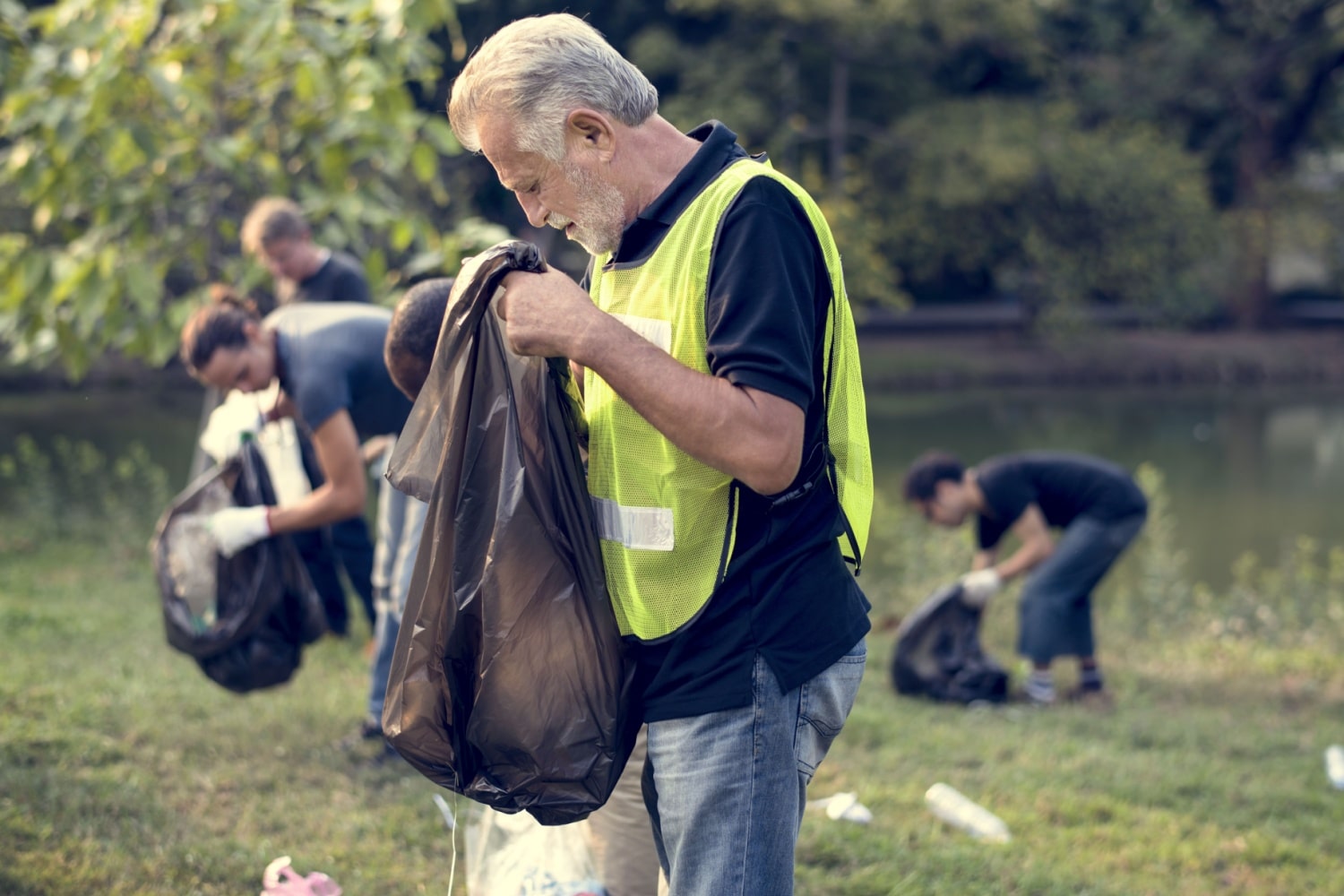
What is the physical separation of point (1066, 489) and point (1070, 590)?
477 mm

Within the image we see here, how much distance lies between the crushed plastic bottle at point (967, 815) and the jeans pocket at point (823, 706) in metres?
2.01

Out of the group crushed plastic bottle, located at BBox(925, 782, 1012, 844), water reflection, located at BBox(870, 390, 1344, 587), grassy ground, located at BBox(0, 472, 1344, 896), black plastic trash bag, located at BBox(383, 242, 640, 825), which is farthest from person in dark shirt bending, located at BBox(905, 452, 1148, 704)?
water reflection, located at BBox(870, 390, 1344, 587)

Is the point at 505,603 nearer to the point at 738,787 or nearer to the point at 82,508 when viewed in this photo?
the point at 738,787

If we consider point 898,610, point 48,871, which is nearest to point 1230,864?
point 48,871

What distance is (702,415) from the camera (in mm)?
1673

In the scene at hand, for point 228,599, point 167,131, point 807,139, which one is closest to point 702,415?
point 228,599

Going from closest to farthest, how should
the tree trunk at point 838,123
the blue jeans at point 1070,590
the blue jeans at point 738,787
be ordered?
the blue jeans at point 738,787, the blue jeans at point 1070,590, the tree trunk at point 838,123

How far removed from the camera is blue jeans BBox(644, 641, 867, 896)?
1.84 metres

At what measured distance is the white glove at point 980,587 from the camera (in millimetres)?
5688

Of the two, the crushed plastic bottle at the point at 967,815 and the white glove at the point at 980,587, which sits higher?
the crushed plastic bottle at the point at 967,815

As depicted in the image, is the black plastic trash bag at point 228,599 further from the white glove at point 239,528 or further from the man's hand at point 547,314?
the man's hand at point 547,314

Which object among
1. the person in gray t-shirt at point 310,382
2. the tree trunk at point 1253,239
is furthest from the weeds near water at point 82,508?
the tree trunk at point 1253,239

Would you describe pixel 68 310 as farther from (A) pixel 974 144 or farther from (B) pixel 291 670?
(A) pixel 974 144

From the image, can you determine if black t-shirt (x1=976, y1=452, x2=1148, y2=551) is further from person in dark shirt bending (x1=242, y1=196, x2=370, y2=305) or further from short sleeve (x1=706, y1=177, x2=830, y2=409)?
short sleeve (x1=706, y1=177, x2=830, y2=409)
